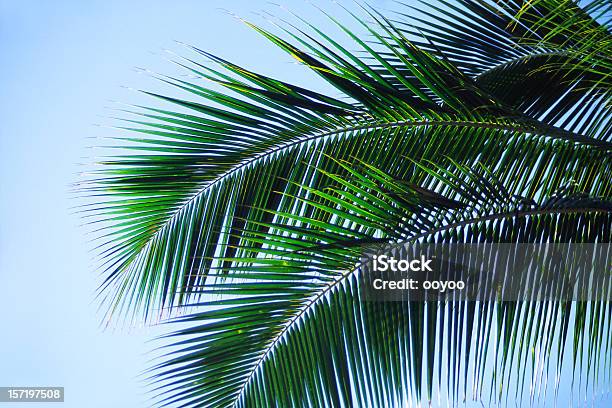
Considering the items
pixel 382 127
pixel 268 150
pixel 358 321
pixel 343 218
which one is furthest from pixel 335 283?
pixel 268 150

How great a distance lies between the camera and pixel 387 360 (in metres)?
A: 1.61

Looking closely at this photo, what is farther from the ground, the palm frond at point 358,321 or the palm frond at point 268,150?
the palm frond at point 268,150

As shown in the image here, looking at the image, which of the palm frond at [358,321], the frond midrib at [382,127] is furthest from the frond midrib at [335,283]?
the frond midrib at [382,127]

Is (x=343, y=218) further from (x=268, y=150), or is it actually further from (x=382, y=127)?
(x=268, y=150)

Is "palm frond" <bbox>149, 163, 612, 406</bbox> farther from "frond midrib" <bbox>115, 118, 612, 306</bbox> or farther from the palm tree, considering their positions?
"frond midrib" <bbox>115, 118, 612, 306</bbox>

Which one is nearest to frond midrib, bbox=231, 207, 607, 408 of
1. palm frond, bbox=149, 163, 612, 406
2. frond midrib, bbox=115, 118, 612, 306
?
palm frond, bbox=149, 163, 612, 406

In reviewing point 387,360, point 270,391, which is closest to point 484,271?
point 387,360

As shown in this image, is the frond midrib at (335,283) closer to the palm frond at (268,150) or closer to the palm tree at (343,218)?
the palm tree at (343,218)

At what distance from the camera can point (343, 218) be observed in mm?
1811

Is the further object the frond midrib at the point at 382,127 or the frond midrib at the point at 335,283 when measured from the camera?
the frond midrib at the point at 382,127

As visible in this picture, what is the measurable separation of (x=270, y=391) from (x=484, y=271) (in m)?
0.50

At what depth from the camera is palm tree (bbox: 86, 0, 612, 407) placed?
5.28ft

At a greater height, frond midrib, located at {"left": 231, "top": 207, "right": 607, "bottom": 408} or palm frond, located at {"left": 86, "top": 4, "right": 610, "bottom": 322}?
palm frond, located at {"left": 86, "top": 4, "right": 610, "bottom": 322}

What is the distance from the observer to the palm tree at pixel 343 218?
1609 millimetres
